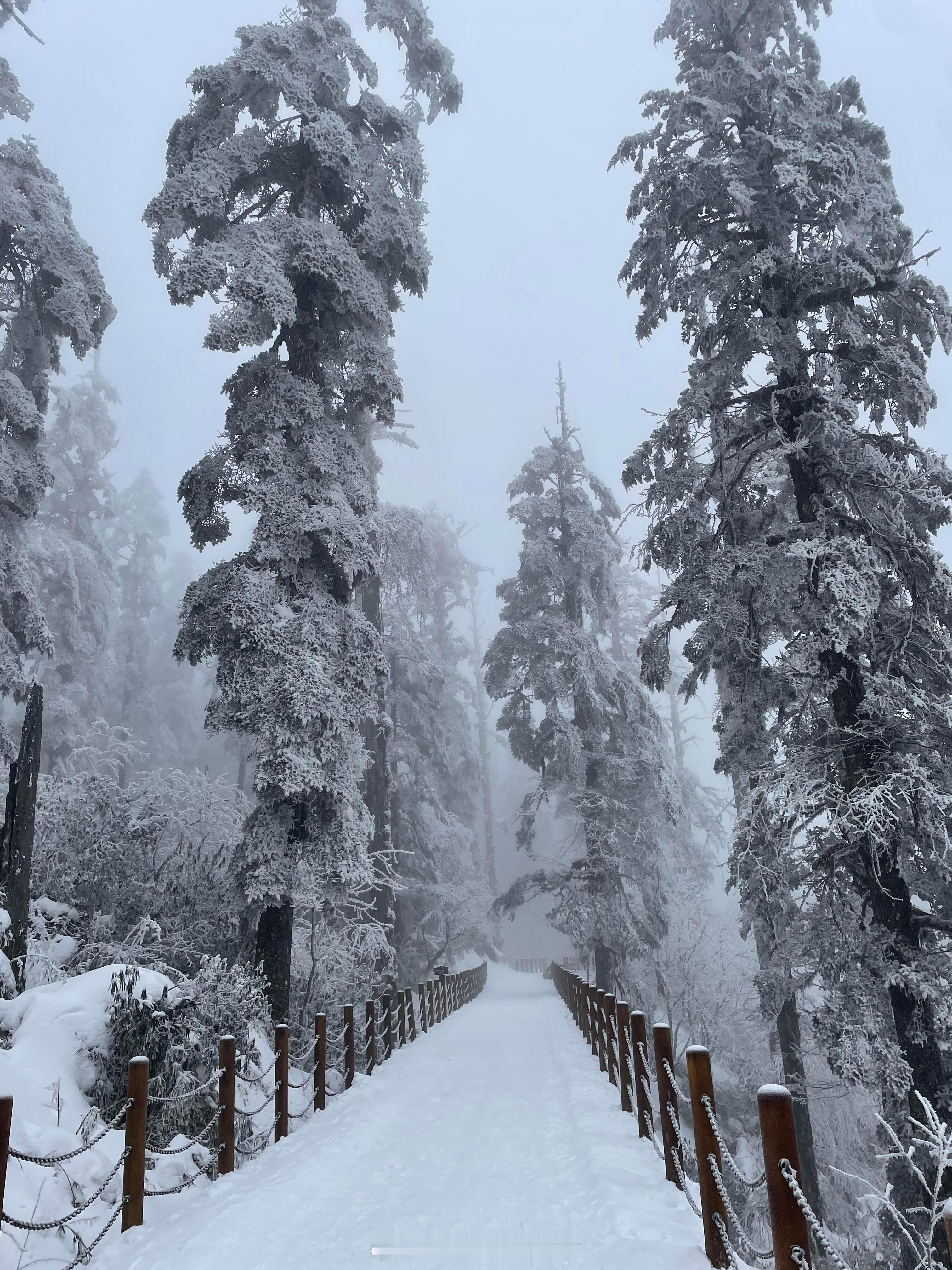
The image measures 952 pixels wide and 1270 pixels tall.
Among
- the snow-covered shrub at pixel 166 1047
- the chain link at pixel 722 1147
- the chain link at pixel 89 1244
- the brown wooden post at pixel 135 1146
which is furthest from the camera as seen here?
the snow-covered shrub at pixel 166 1047

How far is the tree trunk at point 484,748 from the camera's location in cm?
4281

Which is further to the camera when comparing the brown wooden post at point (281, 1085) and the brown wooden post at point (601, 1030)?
the brown wooden post at point (601, 1030)

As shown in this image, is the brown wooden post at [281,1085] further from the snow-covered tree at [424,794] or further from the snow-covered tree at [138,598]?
the snow-covered tree at [138,598]

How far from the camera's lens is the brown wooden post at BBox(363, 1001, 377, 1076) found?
35.3 feet

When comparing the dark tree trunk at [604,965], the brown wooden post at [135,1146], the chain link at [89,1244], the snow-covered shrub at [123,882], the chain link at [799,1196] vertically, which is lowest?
the dark tree trunk at [604,965]

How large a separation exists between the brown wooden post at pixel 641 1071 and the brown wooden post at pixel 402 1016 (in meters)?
6.35

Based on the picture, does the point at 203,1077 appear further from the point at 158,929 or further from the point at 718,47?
the point at 718,47

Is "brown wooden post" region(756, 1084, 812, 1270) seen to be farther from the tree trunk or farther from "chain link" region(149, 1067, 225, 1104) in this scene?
the tree trunk

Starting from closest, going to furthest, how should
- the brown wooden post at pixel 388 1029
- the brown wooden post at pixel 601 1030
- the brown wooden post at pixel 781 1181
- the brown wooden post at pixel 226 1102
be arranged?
1. the brown wooden post at pixel 781 1181
2. the brown wooden post at pixel 226 1102
3. the brown wooden post at pixel 601 1030
4. the brown wooden post at pixel 388 1029

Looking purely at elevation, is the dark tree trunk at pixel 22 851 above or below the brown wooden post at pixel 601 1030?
above

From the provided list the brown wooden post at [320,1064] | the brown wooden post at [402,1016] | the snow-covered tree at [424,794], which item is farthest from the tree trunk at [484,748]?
the brown wooden post at [320,1064]

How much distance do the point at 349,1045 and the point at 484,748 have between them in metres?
39.9

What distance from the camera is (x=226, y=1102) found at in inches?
247

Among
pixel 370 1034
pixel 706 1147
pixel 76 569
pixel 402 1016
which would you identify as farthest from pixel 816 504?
pixel 76 569
